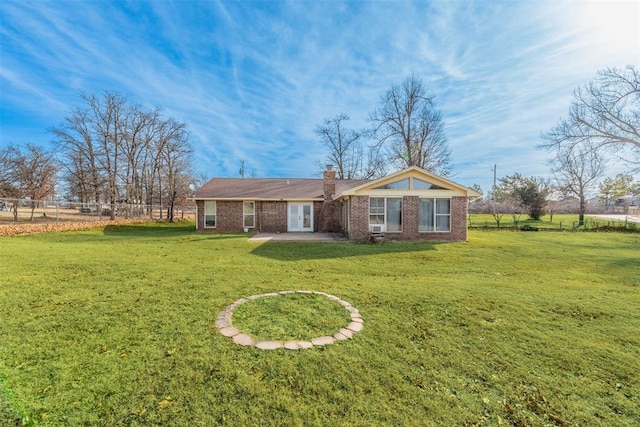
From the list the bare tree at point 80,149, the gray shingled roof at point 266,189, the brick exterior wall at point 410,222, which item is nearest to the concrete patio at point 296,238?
the brick exterior wall at point 410,222

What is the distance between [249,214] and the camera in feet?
57.4

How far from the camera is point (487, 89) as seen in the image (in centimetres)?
1461

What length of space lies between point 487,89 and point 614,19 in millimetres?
5262

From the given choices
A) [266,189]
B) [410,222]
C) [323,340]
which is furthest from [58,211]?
[323,340]

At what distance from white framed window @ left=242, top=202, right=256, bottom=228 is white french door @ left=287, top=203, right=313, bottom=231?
2.15 metres

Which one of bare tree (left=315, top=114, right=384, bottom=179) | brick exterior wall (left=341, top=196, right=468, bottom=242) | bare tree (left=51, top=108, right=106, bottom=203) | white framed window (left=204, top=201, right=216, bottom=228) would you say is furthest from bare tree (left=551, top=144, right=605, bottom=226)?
bare tree (left=51, top=108, right=106, bottom=203)

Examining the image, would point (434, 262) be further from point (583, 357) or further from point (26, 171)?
point (26, 171)

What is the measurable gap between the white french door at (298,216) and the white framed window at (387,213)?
519cm

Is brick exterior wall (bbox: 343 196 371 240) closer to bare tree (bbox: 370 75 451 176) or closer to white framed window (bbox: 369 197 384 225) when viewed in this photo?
white framed window (bbox: 369 197 384 225)

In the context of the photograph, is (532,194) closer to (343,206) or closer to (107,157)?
(343,206)

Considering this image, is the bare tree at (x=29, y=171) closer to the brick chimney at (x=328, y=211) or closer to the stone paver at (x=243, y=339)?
the brick chimney at (x=328, y=211)

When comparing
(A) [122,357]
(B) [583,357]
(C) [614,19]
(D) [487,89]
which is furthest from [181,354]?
(D) [487,89]

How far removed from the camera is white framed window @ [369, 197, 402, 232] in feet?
43.2

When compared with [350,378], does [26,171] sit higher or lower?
higher
